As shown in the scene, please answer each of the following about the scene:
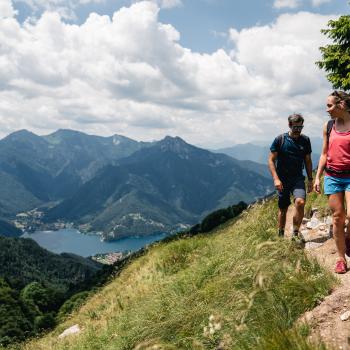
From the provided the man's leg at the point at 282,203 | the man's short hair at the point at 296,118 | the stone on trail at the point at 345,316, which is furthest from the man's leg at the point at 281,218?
the stone on trail at the point at 345,316

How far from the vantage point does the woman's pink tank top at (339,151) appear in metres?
6.44

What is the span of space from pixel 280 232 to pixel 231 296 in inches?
149

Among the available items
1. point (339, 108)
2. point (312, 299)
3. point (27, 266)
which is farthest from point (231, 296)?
point (27, 266)

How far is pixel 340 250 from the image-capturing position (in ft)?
20.9

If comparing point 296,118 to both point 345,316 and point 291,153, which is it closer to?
point 291,153

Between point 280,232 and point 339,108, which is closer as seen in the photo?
point 339,108

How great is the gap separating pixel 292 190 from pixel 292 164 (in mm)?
560

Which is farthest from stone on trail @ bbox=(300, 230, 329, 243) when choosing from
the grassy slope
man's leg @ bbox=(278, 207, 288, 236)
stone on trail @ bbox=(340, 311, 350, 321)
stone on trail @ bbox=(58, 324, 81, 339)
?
stone on trail @ bbox=(58, 324, 81, 339)

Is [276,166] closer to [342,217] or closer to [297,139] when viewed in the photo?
[297,139]

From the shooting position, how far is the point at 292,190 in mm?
8641

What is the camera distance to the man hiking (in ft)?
27.4

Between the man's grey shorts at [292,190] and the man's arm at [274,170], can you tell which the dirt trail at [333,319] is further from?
the man's arm at [274,170]

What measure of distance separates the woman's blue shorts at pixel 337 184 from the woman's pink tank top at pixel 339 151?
2.6 inches

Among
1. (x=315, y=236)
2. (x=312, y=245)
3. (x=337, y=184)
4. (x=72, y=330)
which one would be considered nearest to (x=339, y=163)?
(x=337, y=184)
